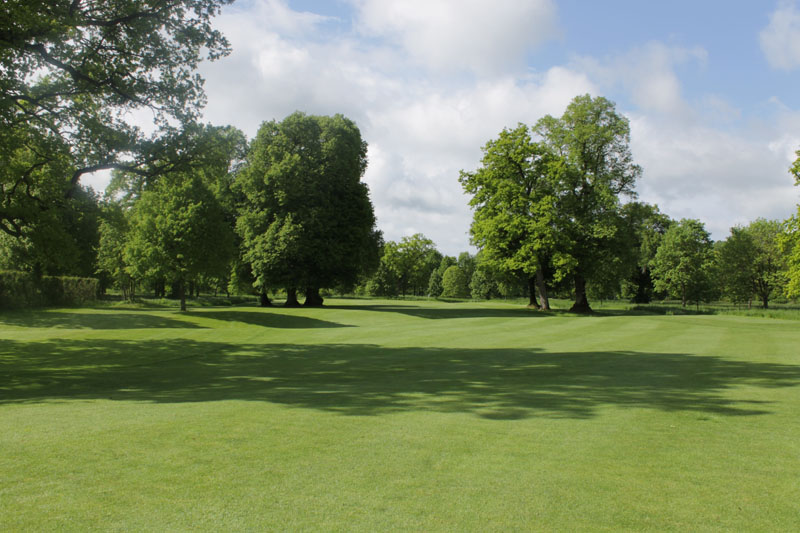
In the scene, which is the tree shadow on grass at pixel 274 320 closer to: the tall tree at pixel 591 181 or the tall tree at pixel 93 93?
the tall tree at pixel 93 93

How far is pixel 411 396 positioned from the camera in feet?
30.5

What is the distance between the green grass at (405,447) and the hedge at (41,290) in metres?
24.4

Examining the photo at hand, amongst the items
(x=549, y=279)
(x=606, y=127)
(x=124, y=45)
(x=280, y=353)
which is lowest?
(x=280, y=353)

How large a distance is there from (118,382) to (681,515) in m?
12.3

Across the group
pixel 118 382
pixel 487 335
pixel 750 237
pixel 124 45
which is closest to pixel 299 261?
pixel 487 335

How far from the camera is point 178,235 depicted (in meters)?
35.2

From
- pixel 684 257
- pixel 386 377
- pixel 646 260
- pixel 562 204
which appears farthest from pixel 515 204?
pixel 646 260

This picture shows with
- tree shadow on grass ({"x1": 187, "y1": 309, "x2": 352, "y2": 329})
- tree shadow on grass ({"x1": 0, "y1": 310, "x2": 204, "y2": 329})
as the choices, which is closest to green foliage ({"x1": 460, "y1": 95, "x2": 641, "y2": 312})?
tree shadow on grass ({"x1": 187, "y1": 309, "x2": 352, "y2": 329})

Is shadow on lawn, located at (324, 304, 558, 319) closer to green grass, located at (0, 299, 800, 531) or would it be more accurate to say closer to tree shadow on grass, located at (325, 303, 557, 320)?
tree shadow on grass, located at (325, 303, 557, 320)

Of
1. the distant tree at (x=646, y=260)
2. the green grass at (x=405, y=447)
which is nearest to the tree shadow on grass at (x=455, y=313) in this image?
the green grass at (x=405, y=447)

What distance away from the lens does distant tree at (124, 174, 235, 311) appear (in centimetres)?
3500

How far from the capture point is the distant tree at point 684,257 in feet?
220

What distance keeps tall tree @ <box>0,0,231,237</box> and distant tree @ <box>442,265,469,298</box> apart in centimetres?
9773

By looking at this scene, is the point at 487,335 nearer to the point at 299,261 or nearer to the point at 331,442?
the point at 331,442
